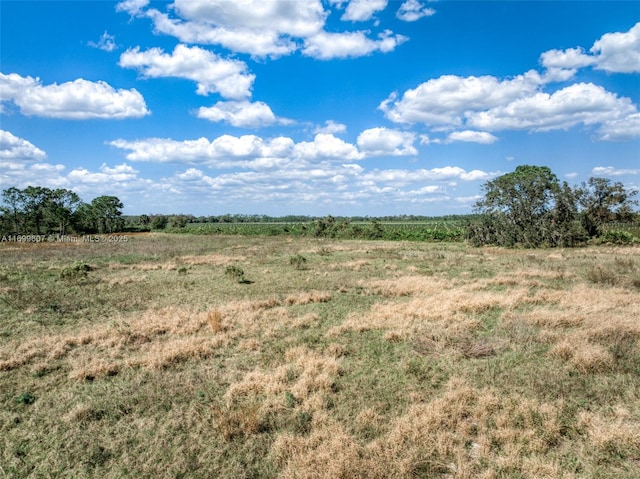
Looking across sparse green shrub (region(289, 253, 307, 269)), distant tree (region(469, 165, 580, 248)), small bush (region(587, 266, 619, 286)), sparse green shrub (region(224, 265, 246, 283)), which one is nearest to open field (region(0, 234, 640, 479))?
small bush (region(587, 266, 619, 286))

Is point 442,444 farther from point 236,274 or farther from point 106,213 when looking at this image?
point 106,213

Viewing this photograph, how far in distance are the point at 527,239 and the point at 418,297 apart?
112 ft

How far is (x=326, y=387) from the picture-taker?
7781 millimetres

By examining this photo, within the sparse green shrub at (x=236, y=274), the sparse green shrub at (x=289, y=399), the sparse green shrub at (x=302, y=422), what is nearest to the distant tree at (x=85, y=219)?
the sparse green shrub at (x=236, y=274)

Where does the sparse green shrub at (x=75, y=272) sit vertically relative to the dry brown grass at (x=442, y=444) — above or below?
above

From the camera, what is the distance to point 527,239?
44.0m

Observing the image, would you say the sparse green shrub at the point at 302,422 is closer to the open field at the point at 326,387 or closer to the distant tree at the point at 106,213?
the open field at the point at 326,387

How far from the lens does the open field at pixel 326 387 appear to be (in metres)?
5.62

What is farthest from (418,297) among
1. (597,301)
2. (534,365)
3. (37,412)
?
(37,412)

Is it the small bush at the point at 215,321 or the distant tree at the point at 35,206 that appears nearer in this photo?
the small bush at the point at 215,321

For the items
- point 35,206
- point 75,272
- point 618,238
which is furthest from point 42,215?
point 618,238

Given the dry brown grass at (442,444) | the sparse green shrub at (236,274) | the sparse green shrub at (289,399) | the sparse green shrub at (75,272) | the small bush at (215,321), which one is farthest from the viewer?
the sparse green shrub at (75,272)

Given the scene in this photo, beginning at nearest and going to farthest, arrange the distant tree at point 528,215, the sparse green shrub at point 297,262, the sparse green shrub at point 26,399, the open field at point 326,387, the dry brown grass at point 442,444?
the dry brown grass at point 442,444 < the open field at point 326,387 < the sparse green shrub at point 26,399 < the sparse green shrub at point 297,262 < the distant tree at point 528,215

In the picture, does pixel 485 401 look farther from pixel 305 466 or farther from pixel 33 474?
pixel 33 474
